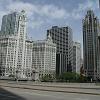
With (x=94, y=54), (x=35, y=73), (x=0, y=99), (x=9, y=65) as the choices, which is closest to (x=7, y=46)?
(x=9, y=65)

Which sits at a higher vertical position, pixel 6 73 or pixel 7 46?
pixel 7 46

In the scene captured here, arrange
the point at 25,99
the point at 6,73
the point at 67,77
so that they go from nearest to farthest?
the point at 25,99
the point at 67,77
the point at 6,73

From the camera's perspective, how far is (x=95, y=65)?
645 ft

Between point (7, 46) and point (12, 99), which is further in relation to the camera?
point (7, 46)

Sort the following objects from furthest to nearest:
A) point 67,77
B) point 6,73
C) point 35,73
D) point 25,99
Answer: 1. point 6,73
2. point 67,77
3. point 35,73
4. point 25,99

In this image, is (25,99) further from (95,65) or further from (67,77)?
(95,65)

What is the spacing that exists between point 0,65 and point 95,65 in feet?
274

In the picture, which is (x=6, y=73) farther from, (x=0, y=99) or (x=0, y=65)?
(x=0, y=99)

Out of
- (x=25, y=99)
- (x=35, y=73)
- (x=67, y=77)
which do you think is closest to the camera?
(x=25, y=99)

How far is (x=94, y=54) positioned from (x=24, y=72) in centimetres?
6386

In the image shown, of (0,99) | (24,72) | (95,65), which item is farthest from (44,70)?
(0,99)

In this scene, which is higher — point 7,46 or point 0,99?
point 7,46

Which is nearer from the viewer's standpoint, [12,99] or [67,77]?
[12,99]

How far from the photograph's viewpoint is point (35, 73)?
108500 millimetres
